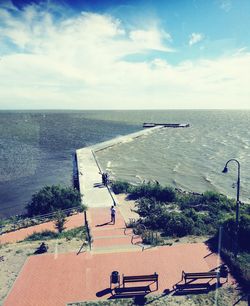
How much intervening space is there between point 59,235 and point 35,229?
344 cm

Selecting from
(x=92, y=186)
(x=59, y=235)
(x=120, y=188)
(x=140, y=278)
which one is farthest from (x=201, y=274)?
(x=92, y=186)

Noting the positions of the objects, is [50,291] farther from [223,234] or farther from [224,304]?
[223,234]

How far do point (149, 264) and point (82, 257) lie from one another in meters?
3.28

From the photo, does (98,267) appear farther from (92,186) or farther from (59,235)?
(92,186)

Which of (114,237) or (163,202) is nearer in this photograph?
(114,237)

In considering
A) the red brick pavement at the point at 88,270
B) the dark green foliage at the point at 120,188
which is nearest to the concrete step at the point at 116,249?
the red brick pavement at the point at 88,270

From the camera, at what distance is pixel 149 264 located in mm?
14883

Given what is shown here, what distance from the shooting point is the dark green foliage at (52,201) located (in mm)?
Result: 24763

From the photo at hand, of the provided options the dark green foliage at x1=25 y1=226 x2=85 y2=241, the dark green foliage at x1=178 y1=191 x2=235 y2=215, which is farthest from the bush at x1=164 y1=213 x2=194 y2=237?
the dark green foliage at x1=25 y1=226 x2=85 y2=241

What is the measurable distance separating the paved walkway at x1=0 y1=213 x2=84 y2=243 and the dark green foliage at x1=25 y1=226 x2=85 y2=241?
108cm

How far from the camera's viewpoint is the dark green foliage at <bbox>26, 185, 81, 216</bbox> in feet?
81.2

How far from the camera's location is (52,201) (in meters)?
25.0

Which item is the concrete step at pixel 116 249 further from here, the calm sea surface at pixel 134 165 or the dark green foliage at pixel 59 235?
the calm sea surface at pixel 134 165

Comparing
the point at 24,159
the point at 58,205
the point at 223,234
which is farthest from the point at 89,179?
the point at 24,159
